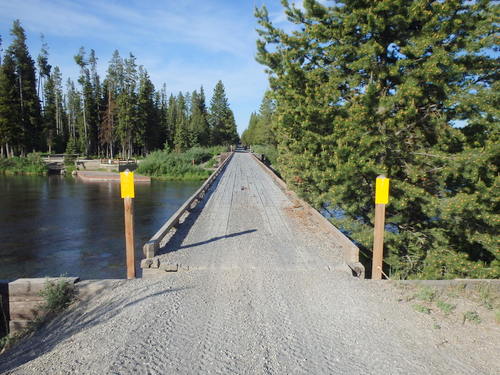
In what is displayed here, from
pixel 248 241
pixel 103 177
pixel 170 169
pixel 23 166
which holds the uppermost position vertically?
A: pixel 23 166

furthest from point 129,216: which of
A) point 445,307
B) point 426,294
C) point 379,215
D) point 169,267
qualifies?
point 445,307

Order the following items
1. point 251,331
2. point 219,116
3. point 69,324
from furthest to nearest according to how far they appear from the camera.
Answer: point 219,116 < point 69,324 < point 251,331

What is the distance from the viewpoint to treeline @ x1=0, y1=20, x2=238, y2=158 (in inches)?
1746

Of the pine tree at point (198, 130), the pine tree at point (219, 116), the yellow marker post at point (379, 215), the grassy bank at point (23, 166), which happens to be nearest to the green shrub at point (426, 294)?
the yellow marker post at point (379, 215)

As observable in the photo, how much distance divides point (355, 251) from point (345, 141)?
2.24 metres

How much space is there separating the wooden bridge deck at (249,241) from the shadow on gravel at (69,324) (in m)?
0.91

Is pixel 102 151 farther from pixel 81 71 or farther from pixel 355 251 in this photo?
pixel 355 251

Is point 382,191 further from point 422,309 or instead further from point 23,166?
point 23,166

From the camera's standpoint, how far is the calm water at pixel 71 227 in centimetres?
1077

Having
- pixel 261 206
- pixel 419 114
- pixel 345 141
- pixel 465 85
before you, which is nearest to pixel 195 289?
pixel 345 141

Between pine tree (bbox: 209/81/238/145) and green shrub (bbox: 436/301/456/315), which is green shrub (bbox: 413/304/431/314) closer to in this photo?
green shrub (bbox: 436/301/456/315)

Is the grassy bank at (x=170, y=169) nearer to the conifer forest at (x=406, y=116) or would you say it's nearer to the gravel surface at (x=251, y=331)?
the conifer forest at (x=406, y=116)

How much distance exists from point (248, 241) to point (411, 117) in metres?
4.27

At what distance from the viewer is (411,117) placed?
7.50 metres
